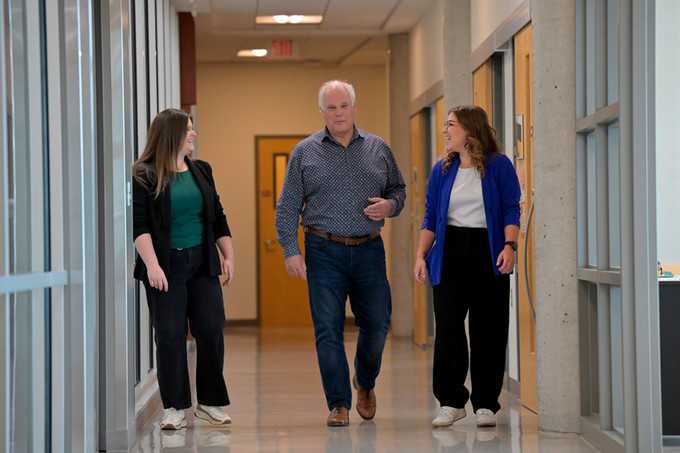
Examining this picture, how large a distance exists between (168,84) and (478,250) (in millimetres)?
3799

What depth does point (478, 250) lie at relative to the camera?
169 inches

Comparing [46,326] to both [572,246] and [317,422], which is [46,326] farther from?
[572,246]

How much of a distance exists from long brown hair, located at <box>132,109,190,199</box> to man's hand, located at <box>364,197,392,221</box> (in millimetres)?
942

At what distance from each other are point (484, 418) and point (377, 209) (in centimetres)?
113

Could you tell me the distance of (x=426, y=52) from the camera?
8641 millimetres

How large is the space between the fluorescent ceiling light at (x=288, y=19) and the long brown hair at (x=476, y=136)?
4.65 meters

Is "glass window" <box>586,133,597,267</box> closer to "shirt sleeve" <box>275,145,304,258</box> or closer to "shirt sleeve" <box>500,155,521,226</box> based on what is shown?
"shirt sleeve" <box>500,155,521,226</box>

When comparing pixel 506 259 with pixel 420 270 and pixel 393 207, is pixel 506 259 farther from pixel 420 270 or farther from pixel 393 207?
pixel 393 207

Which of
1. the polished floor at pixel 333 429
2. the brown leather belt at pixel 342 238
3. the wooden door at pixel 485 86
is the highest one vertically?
the wooden door at pixel 485 86

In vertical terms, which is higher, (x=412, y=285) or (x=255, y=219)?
(x=255, y=219)

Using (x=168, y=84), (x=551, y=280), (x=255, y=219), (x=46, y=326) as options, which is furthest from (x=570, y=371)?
(x=255, y=219)

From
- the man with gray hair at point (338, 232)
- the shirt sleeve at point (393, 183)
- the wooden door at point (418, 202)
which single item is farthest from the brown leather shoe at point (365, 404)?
the wooden door at point (418, 202)

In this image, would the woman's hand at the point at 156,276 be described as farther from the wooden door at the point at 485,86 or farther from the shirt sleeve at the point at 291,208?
the wooden door at the point at 485,86

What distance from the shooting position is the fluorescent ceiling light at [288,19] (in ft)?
28.9
